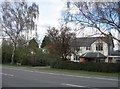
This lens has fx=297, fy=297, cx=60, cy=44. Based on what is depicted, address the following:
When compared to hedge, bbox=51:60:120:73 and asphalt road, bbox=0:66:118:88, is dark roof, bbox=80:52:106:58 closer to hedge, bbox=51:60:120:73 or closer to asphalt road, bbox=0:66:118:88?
hedge, bbox=51:60:120:73

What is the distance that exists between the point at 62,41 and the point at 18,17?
17071 millimetres

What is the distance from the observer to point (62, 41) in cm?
5016

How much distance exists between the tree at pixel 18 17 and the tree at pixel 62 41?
43.2ft

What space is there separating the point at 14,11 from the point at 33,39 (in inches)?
318

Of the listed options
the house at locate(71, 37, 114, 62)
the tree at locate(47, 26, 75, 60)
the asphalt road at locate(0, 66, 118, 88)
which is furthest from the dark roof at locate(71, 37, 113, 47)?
the asphalt road at locate(0, 66, 118, 88)

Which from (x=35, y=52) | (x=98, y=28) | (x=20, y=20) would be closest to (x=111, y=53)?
(x=35, y=52)

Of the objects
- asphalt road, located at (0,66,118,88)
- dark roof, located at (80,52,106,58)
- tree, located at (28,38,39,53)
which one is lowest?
asphalt road, located at (0,66,118,88)

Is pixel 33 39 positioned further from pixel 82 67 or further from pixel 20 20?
pixel 82 67

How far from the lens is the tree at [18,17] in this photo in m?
63.4

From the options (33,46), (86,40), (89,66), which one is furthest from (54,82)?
(33,46)

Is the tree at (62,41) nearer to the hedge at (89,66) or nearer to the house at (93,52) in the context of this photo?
the hedge at (89,66)

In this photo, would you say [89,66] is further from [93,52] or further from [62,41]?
[93,52]

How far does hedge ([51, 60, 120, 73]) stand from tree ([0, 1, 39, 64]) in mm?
16394

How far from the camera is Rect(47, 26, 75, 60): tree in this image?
49909mm
